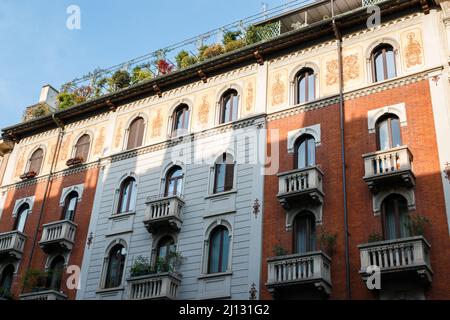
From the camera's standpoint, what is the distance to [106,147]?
29.6m

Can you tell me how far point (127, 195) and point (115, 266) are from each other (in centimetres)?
333

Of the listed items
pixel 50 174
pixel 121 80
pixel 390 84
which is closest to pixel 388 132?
pixel 390 84

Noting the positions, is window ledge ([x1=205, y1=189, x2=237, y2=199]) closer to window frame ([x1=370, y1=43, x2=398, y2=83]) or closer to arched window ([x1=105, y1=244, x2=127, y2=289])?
arched window ([x1=105, y1=244, x2=127, y2=289])

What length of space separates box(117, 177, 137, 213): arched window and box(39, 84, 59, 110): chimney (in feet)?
34.5

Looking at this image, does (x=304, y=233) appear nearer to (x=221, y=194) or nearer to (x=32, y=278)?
(x=221, y=194)

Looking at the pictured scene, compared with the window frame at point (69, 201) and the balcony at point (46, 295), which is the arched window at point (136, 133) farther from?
the balcony at point (46, 295)

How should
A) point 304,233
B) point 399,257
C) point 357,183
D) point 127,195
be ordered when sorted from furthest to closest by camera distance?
1. point 127,195
2. point 304,233
3. point 357,183
4. point 399,257

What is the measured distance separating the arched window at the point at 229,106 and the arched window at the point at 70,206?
26.2ft

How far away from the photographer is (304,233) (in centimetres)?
2220

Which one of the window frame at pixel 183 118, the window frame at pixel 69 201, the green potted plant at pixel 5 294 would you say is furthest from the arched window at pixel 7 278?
the window frame at pixel 183 118

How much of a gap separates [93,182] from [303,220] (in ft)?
36.1

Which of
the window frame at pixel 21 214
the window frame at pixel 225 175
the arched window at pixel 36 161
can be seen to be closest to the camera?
the window frame at pixel 225 175

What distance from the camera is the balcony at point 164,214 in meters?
24.4

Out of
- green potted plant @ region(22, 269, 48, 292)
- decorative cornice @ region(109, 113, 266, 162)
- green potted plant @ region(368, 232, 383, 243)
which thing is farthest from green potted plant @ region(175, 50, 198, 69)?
green potted plant @ region(368, 232, 383, 243)
